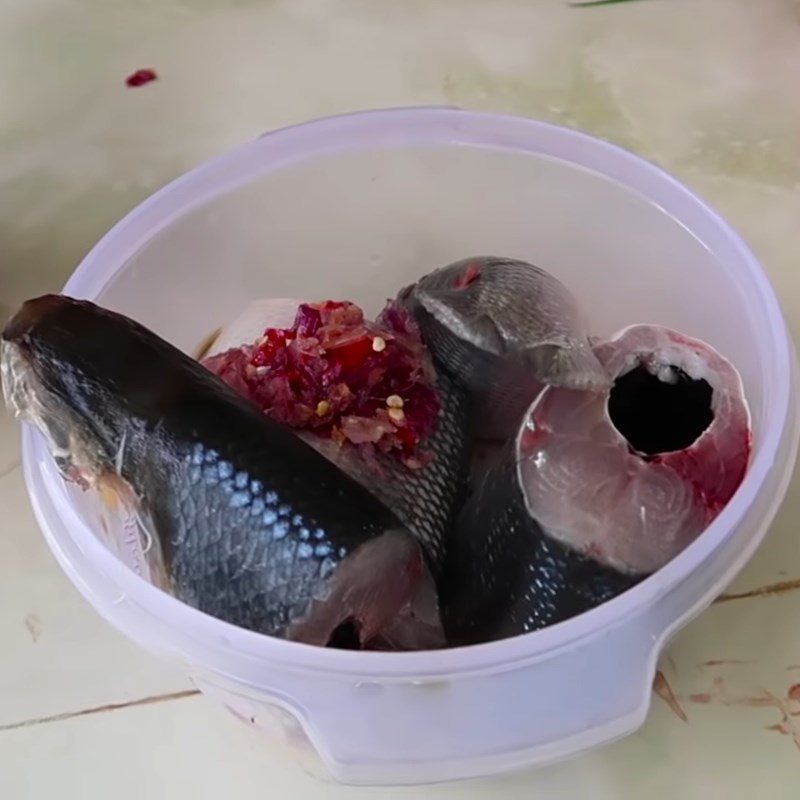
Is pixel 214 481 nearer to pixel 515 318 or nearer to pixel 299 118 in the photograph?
pixel 515 318

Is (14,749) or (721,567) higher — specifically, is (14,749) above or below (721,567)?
below

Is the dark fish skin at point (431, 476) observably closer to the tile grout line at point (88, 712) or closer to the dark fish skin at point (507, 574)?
the dark fish skin at point (507, 574)

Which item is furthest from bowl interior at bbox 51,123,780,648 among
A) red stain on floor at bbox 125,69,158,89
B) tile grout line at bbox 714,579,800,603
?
red stain on floor at bbox 125,69,158,89

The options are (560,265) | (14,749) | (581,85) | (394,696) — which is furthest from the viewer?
(581,85)

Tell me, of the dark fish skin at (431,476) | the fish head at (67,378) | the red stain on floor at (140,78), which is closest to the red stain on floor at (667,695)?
the dark fish skin at (431,476)

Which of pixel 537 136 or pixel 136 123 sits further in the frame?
pixel 136 123

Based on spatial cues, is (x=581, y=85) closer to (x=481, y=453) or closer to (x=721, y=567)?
(x=481, y=453)

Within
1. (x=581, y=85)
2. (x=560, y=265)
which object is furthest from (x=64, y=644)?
(x=581, y=85)
